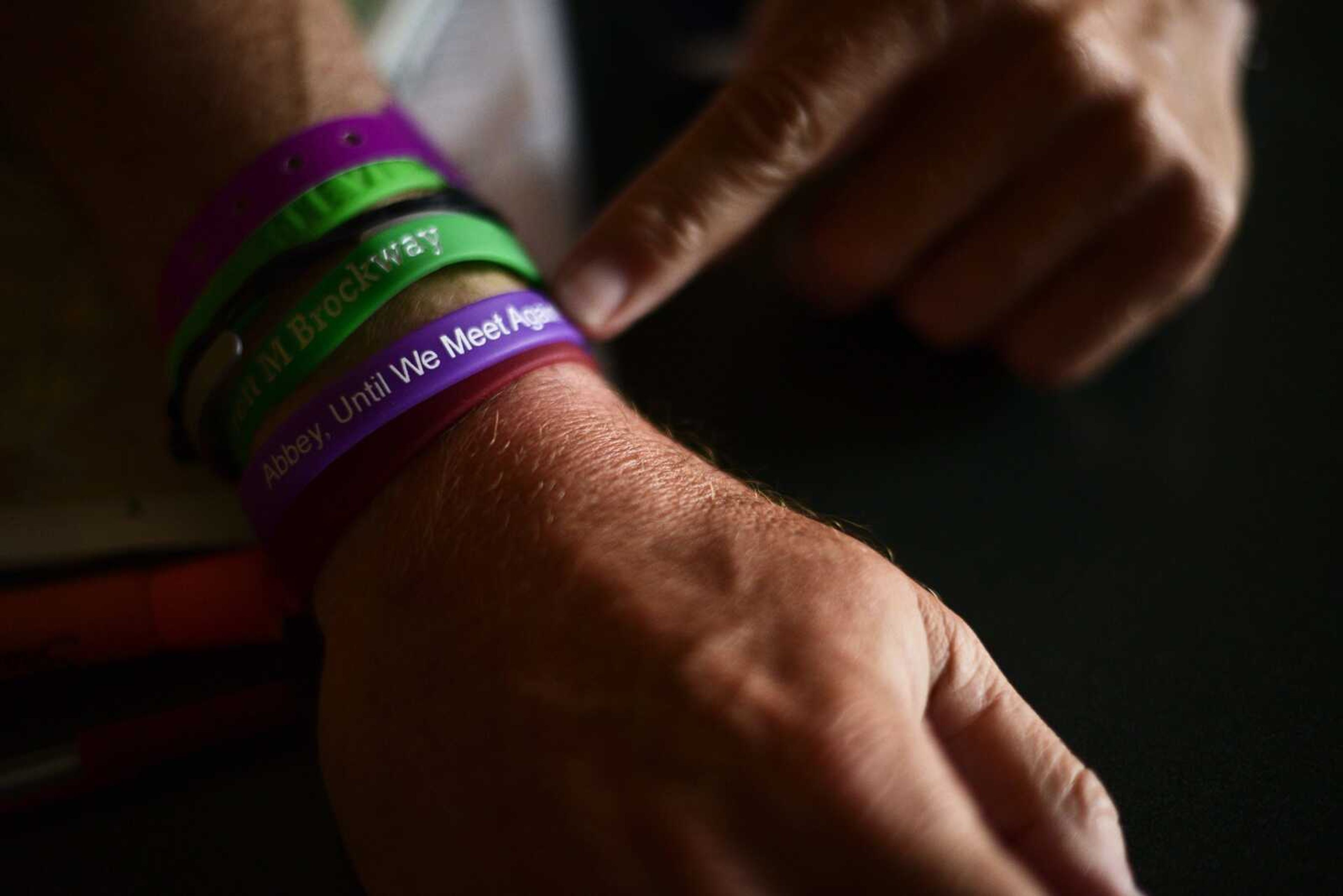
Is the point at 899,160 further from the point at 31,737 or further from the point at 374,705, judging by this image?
the point at 31,737

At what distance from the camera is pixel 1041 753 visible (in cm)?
43

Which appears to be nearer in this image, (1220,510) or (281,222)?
(281,222)

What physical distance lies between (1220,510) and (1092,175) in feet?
0.86

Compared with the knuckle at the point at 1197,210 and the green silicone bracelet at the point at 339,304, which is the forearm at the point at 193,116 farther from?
the knuckle at the point at 1197,210

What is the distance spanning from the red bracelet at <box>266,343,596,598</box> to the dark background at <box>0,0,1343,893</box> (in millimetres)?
91

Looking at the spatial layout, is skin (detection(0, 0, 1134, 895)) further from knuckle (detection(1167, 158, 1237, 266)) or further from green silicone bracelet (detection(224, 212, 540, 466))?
knuckle (detection(1167, 158, 1237, 266))

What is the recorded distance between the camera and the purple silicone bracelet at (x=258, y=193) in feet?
1.76

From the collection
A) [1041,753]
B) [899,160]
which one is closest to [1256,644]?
[1041,753]

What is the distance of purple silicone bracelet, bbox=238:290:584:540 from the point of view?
1.57 ft

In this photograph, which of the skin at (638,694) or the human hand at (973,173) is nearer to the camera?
the skin at (638,694)

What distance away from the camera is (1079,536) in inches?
25.6

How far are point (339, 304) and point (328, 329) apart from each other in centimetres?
1

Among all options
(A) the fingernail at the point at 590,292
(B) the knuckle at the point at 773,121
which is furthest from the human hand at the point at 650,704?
(B) the knuckle at the point at 773,121

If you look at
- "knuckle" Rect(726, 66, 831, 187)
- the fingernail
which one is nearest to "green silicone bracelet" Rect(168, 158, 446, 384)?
the fingernail
